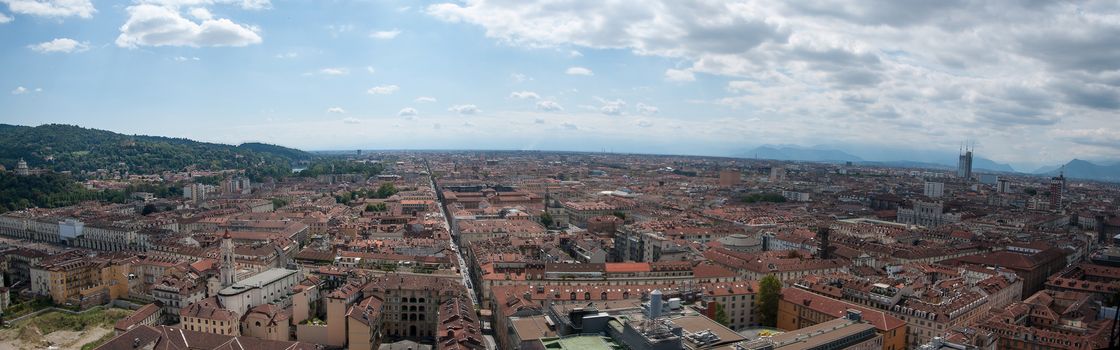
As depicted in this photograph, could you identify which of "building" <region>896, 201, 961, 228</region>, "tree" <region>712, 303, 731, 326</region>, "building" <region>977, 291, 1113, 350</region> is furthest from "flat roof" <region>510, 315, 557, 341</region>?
"building" <region>896, 201, 961, 228</region>

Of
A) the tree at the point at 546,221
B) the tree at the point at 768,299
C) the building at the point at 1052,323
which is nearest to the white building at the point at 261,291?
the tree at the point at 768,299

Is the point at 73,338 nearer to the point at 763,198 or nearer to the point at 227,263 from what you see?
the point at 227,263

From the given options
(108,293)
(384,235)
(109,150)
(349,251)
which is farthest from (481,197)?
(109,150)

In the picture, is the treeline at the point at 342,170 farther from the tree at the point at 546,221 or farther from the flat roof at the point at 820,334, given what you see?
the flat roof at the point at 820,334

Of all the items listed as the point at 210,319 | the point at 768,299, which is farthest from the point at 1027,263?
the point at 210,319

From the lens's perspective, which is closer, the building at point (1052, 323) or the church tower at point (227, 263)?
the building at point (1052, 323)

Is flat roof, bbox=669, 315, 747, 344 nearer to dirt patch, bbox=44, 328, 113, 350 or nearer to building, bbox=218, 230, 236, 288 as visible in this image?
building, bbox=218, 230, 236, 288

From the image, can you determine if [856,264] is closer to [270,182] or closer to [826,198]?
[826,198]
